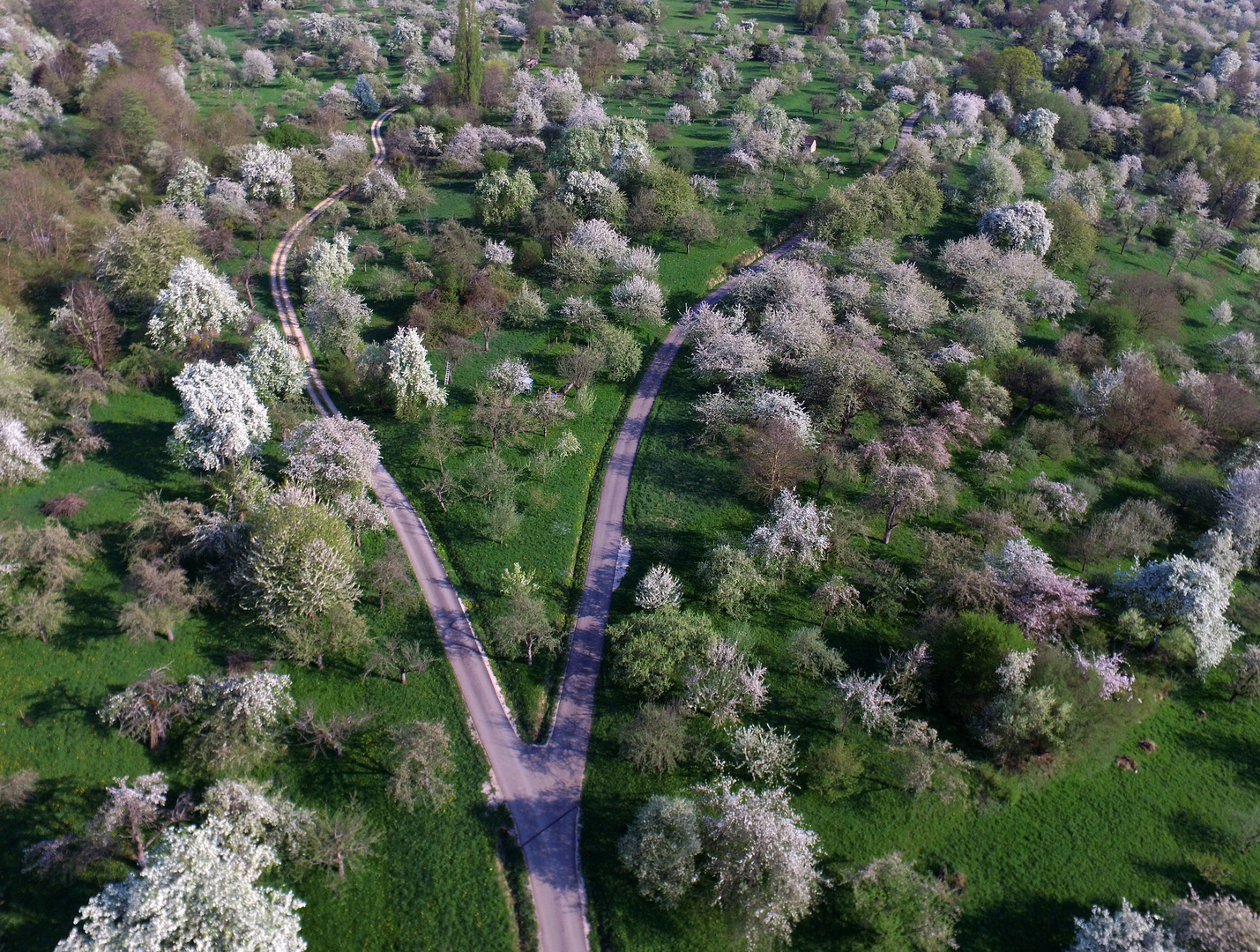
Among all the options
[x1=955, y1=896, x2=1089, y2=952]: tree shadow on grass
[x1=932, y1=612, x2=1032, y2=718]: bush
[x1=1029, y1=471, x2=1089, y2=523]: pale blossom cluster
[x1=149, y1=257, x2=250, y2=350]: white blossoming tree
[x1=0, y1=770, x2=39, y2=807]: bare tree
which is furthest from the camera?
[x1=149, y1=257, x2=250, y2=350]: white blossoming tree

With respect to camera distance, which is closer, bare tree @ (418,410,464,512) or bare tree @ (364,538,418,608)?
bare tree @ (364,538,418,608)

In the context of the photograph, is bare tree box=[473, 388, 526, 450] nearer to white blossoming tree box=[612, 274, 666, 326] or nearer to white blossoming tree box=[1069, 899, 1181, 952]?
white blossoming tree box=[612, 274, 666, 326]

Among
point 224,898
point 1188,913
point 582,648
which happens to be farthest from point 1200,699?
point 224,898

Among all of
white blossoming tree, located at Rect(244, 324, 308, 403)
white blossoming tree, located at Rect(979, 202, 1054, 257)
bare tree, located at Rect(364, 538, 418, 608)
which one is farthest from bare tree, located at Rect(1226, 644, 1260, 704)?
white blossoming tree, located at Rect(244, 324, 308, 403)

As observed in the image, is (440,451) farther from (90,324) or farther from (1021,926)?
(1021,926)

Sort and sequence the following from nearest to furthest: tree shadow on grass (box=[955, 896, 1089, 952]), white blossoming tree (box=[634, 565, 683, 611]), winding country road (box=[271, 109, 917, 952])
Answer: tree shadow on grass (box=[955, 896, 1089, 952])
winding country road (box=[271, 109, 917, 952])
white blossoming tree (box=[634, 565, 683, 611])

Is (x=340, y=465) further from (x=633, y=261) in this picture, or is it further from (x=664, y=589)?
(x=633, y=261)
